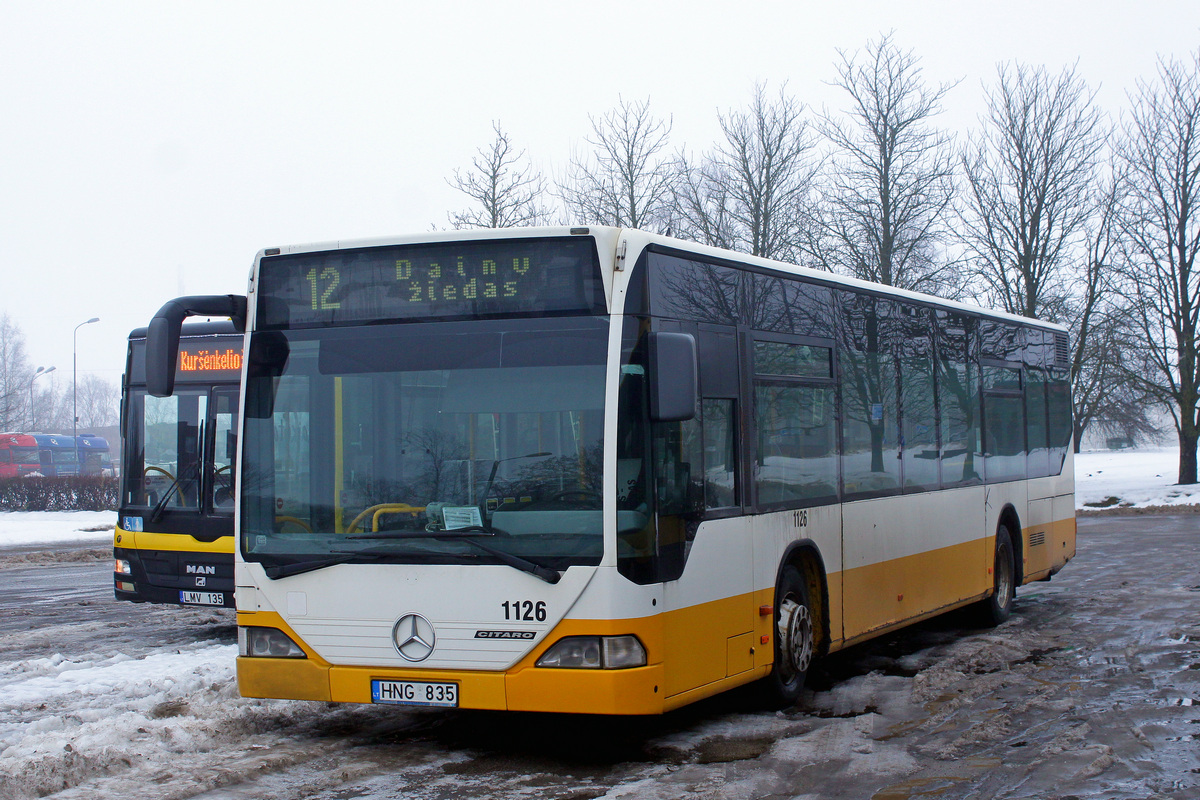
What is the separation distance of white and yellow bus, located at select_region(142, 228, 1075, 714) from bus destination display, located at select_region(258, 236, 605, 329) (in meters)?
0.01

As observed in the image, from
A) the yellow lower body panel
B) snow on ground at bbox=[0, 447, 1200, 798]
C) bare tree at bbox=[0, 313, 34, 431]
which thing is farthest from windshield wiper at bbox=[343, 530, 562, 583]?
bare tree at bbox=[0, 313, 34, 431]

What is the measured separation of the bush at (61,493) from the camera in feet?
121

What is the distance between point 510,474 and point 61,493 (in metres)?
34.8

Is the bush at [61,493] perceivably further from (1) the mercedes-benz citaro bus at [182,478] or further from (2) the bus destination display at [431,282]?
(2) the bus destination display at [431,282]

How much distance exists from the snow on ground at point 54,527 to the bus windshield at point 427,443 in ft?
77.7

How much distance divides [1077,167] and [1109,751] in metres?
32.2

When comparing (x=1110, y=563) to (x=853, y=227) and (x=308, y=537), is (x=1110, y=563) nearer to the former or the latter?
(x=308, y=537)

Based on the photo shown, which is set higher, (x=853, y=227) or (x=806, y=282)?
→ (x=853, y=227)

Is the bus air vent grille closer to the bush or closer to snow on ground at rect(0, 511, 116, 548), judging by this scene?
snow on ground at rect(0, 511, 116, 548)

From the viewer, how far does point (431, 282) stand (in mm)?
6539

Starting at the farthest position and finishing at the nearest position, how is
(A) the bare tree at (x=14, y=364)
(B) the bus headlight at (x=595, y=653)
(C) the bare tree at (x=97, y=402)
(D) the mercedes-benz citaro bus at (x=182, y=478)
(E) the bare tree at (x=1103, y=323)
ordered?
1. (C) the bare tree at (x=97, y=402)
2. (A) the bare tree at (x=14, y=364)
3. (E) the bare tree at (x=1103, y=323)
4. (D) the mercedes-benz citaro bus at (x=182, y=478)
5. (B) the bus headlight at (x=595, y=653)

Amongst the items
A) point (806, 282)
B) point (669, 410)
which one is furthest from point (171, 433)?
point (669, 410)

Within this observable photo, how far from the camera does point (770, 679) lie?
Result: 24.8 ft

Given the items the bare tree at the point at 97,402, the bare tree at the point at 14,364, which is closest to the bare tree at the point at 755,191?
the bare tree at the point at 14,364
